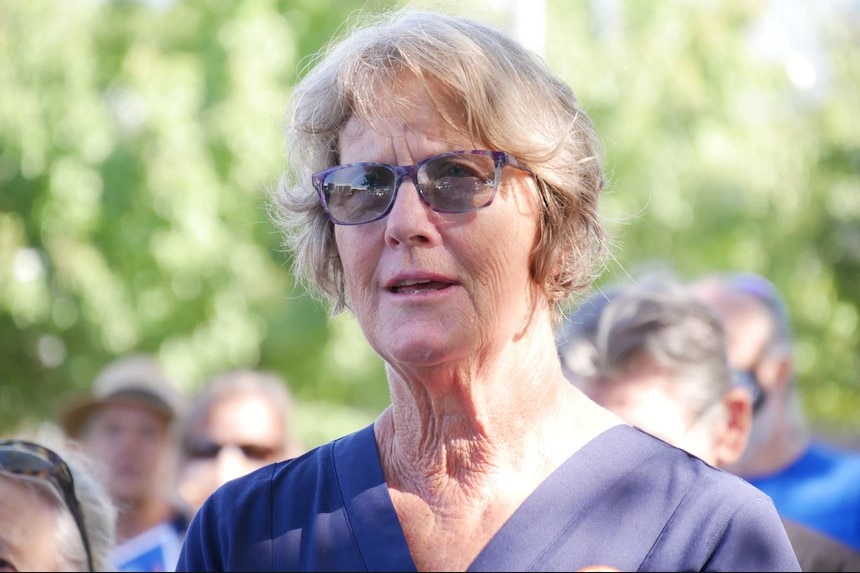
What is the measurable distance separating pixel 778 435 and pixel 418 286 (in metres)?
2.82

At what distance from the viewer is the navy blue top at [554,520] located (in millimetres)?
1872

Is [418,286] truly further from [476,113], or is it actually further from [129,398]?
[129,398]

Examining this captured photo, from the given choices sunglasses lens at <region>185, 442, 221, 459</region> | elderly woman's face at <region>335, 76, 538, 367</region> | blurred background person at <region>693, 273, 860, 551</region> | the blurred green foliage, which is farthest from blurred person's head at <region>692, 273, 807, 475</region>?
the blurred green foliage

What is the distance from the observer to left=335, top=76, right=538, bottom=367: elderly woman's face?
205 centimetres

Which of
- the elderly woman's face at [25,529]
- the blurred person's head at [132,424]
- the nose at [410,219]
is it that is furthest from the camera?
the blurred person's head at [132,424]

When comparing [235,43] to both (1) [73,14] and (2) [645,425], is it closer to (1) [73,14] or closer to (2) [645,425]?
(1) [73,14]

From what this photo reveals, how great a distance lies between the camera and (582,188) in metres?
2.24

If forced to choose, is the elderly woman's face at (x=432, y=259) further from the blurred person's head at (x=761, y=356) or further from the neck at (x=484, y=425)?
the blurred person's head at (x=761, y=356)

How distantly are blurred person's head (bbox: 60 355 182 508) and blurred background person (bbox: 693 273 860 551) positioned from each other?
2.71 meters

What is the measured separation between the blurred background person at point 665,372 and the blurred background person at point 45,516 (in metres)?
1.43

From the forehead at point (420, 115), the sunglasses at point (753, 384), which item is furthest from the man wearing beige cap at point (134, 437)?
the forehead at point (420, 115)

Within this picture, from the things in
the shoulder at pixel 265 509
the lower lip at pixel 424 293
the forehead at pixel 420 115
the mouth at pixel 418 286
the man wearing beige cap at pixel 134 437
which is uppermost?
the forehead at pixel 420 115

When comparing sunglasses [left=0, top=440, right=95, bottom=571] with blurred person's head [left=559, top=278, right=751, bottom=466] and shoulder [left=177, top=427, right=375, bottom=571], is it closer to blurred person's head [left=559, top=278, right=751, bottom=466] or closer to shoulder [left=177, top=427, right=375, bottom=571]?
shoulder [left=177, top=427, right=375, bottom=571]

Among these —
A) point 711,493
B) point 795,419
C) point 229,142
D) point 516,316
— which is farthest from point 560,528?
point 229,142
